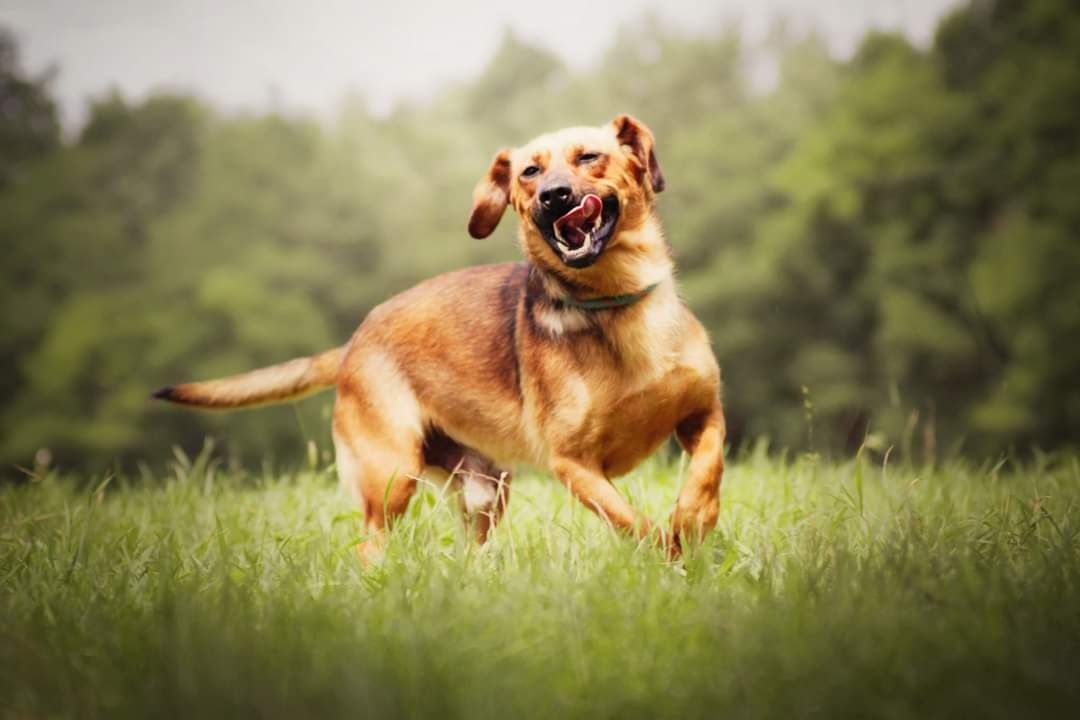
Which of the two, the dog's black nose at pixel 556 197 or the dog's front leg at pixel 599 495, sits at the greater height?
the dog's black nose at pixel 556 197

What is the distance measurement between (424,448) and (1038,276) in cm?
1351

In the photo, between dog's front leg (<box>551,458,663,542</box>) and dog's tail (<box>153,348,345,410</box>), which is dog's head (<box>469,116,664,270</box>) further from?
dog's tail (<box>153,348,345,410</box>)

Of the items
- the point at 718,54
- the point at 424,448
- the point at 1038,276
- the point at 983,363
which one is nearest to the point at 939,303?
the point at 983,363

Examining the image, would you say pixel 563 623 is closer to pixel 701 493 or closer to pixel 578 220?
pixel 701 493

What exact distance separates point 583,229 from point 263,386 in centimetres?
171

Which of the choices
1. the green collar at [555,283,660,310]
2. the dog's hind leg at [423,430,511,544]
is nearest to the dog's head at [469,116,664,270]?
the green collar at [555,283,660,310]

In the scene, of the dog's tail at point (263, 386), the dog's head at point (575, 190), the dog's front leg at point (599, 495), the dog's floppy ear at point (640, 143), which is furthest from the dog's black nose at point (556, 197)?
the dog's tail at point (263, 386)

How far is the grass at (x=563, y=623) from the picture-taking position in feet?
6.17

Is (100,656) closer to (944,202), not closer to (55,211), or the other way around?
A: (944,202)

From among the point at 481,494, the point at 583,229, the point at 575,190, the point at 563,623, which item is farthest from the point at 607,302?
the point at 563,623

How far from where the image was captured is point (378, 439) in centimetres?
393

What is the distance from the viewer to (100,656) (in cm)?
224

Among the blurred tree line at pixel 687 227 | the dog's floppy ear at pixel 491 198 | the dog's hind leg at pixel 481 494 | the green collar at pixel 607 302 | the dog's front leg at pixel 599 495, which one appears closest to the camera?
the dog's front leg at pixel 599 495

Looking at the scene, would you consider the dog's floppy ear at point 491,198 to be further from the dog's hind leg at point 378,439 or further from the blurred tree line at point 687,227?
the blurred tree line at point 687,227
